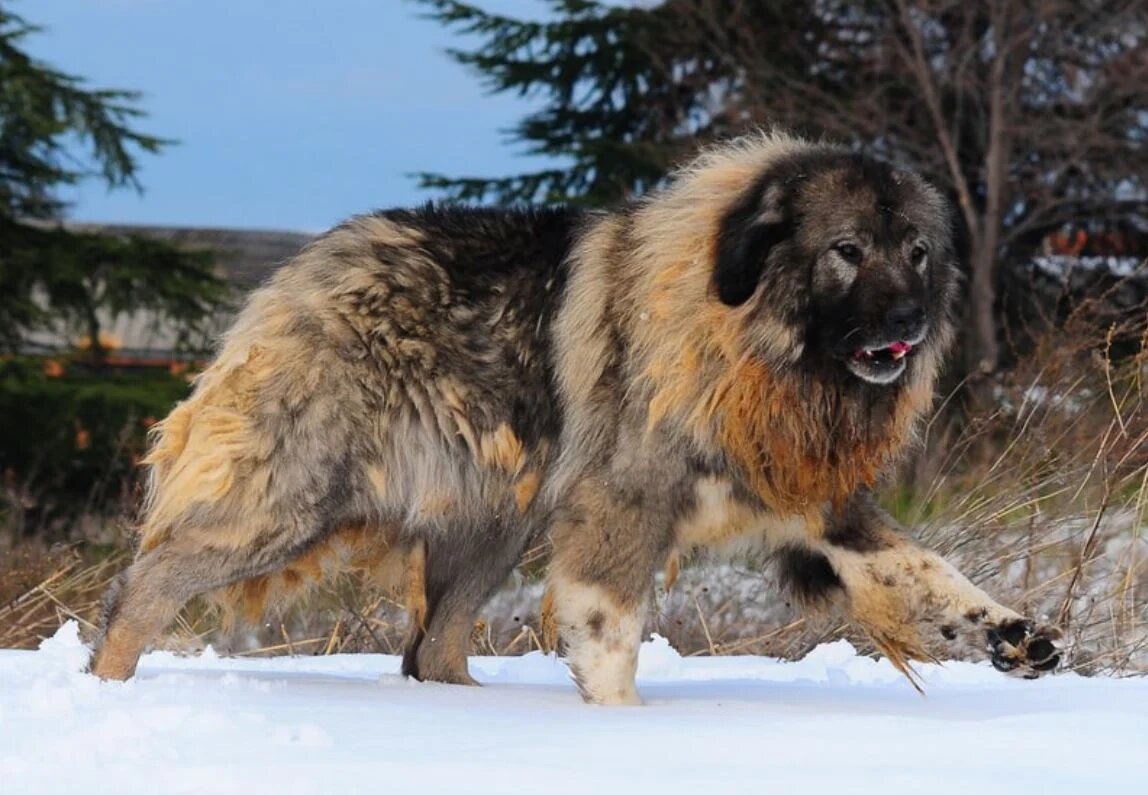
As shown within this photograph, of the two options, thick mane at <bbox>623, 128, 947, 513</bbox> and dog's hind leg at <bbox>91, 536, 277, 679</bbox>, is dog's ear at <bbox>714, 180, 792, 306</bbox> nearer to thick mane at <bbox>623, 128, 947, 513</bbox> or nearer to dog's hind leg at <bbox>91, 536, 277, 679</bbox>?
thick mane at <bbox>623, 128, 947, 513</bbox>

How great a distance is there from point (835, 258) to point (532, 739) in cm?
185

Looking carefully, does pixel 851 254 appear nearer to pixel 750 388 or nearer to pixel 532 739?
pixel 750 388

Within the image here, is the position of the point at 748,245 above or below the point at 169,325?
above

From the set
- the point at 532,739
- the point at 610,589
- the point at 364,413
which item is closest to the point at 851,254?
the point at 610,589

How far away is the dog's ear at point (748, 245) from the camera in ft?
17.1

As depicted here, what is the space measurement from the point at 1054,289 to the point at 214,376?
16.1m

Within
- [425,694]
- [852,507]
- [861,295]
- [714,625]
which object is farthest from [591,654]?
[714,625]

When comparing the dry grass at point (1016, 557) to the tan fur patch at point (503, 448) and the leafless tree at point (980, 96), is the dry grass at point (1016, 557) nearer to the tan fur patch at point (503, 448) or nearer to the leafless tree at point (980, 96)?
the tan fur patch at point (503, 448)

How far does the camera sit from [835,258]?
202 inches

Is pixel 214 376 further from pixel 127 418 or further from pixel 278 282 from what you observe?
pixel 127 418

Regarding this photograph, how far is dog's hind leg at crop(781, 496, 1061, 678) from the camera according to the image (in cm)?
Result: 493

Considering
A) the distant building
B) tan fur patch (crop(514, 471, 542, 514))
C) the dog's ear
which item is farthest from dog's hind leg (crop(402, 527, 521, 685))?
the dog's ear

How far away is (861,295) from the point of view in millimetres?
5035

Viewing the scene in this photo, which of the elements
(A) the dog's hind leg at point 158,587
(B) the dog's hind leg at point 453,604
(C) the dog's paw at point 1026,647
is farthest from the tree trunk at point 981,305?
(A) the dog's hind leg at point 158,587
